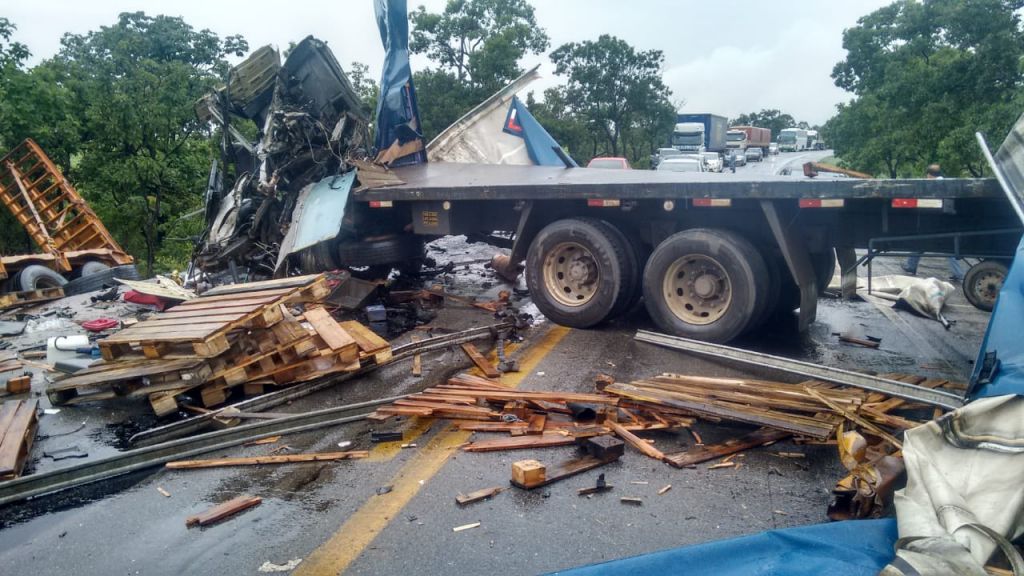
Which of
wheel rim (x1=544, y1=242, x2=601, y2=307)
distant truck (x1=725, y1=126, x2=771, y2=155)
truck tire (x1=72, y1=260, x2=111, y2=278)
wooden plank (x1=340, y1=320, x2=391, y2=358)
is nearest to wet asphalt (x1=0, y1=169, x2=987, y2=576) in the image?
wooden plank (x1=340, y1=320, x2=391, y2=358)

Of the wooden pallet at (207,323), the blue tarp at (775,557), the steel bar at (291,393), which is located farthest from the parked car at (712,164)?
the blue tarp at (775,557)

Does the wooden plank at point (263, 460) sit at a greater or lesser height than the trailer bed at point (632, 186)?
lesser

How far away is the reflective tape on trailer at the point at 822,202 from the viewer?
210 inches

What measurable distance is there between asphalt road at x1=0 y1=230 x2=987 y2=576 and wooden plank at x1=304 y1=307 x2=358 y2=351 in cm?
105

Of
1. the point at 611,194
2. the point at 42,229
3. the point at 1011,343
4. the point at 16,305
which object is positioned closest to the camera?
the point at 1011,343

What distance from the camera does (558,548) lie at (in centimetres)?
306

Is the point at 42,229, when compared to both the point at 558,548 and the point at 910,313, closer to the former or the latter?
the point at 558,548

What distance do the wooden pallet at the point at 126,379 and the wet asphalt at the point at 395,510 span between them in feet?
0.64

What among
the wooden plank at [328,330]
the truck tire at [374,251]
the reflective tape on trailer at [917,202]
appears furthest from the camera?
the truck tire at [374,251]

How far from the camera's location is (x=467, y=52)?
34.9 metres

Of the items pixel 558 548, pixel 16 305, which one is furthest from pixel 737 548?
pixel 16 305

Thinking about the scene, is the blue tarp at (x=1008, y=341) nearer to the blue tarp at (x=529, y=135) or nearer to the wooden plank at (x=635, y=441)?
the wooden plank at (x=635, y=441)

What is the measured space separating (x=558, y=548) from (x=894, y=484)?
1695mm

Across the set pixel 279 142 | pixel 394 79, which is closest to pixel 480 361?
pixel 279 142
